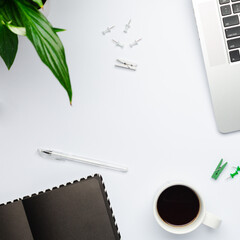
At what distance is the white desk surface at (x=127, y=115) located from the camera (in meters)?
0.75

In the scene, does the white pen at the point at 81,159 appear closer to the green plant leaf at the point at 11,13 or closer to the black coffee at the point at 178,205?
the black coffee at the point at 178,205

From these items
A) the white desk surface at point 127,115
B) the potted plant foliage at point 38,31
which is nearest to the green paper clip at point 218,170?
the white desk surface at point 127,115

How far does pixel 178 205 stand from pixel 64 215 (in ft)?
0.64

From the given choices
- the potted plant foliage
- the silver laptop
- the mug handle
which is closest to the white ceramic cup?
the mug handle

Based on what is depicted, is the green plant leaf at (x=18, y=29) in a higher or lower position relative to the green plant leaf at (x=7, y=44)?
higher

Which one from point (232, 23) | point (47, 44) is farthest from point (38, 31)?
point (232, 23)

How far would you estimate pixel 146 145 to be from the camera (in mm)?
757

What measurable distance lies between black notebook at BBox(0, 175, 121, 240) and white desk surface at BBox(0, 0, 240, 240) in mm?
54

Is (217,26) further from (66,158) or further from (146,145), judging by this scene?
(66,158)

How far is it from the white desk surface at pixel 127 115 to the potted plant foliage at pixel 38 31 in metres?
0.15

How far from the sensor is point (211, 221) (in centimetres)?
71

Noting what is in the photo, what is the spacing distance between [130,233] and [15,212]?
0.21 metres

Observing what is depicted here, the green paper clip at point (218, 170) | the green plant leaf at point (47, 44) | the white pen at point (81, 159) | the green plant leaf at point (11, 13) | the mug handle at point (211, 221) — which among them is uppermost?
the green plant leaf at point (11, 13)

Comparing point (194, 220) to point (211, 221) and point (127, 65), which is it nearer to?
point (211, 221)
